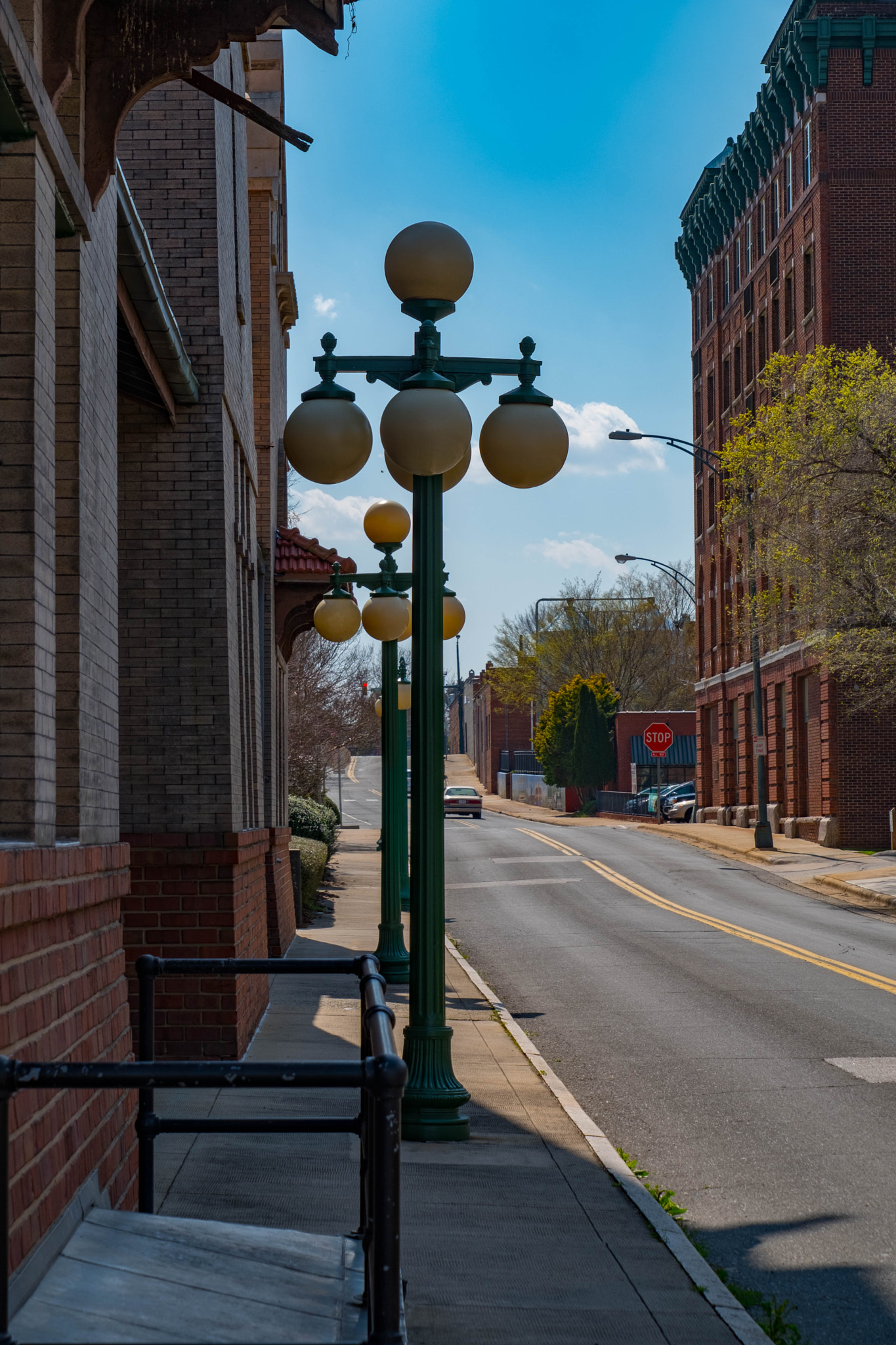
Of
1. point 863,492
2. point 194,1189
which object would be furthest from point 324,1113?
point 863,492

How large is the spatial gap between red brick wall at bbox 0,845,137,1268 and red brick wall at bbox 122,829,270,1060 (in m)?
4.00

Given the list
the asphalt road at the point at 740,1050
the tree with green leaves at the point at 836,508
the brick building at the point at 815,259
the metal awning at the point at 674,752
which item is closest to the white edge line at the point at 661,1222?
the asphalt road at the point at 740,1050

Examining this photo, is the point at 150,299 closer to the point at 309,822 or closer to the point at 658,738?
the point at 309,822

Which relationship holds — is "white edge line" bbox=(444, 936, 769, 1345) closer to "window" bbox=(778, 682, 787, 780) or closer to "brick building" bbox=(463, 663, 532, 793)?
"window" bbox=(778, 682, 787, 780)

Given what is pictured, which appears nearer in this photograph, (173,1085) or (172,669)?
(173,1085)

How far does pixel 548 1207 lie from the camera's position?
20.8 feet

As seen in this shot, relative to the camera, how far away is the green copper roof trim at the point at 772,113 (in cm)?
3616

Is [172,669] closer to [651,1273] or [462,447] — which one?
[462,447]

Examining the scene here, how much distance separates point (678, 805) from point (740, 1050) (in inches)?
1715

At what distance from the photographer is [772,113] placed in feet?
131

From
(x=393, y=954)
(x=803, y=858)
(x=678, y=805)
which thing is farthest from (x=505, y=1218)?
(x=678, y=805)

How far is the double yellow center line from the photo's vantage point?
15.1 meters

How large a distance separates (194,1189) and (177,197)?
22.7 feet

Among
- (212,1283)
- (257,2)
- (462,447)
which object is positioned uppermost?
(257,2)
